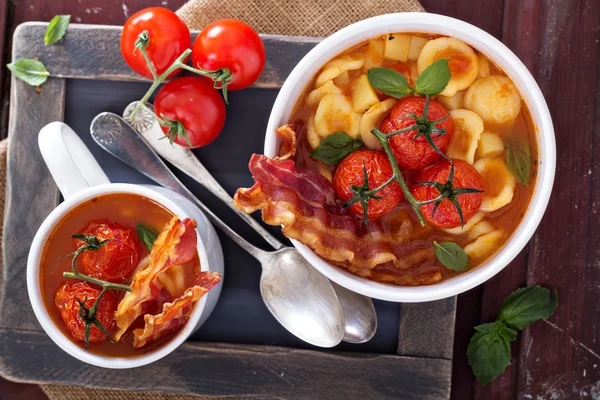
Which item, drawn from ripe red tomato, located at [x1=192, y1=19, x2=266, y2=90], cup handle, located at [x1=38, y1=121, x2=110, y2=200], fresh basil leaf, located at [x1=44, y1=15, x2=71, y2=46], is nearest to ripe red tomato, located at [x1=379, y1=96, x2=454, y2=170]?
ripe red tomato, located at [x1=192, y1=19, x2=266, y2=90]

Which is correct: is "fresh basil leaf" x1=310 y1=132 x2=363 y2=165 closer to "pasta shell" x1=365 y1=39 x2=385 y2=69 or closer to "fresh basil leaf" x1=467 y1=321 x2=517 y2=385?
"pasta shell" x1=365 y1=39 x2=385 y2=69

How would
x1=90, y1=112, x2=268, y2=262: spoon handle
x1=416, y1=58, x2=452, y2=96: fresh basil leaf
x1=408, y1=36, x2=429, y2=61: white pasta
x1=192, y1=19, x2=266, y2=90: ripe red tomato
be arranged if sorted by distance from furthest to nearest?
x1=90, y1=112, x2=268, y2=262: spoon handle, x1=192, y1=19, x2=266, y2=90: ripe red tomato, x1=408, y1=36, x2=429, y2=61: white pasta, x1=416, y1=58, x2=452, y2=96: fresh basil leaf

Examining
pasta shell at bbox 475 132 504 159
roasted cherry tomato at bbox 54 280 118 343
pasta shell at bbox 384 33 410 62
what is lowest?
roasted cherry tomato at bbox 54 280 118 343

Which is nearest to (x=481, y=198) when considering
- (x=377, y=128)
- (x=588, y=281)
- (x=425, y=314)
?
(x=377, y=128)

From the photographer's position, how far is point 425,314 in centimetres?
171

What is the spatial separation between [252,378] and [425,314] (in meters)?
0.49

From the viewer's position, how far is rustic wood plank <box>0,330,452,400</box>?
1716 mm

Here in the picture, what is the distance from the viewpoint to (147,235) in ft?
4.94

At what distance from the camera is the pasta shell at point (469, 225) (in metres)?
1.48

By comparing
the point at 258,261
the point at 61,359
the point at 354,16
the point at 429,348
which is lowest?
the point at 61,359

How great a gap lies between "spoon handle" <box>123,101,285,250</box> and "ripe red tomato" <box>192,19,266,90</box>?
216 mm

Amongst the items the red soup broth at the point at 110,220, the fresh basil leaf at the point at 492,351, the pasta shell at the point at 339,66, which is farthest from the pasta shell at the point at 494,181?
the red soup broth at the point at 110,220

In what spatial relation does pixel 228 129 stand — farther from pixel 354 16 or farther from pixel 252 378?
pixel 252 378

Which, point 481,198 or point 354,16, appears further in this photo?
point 354,16
